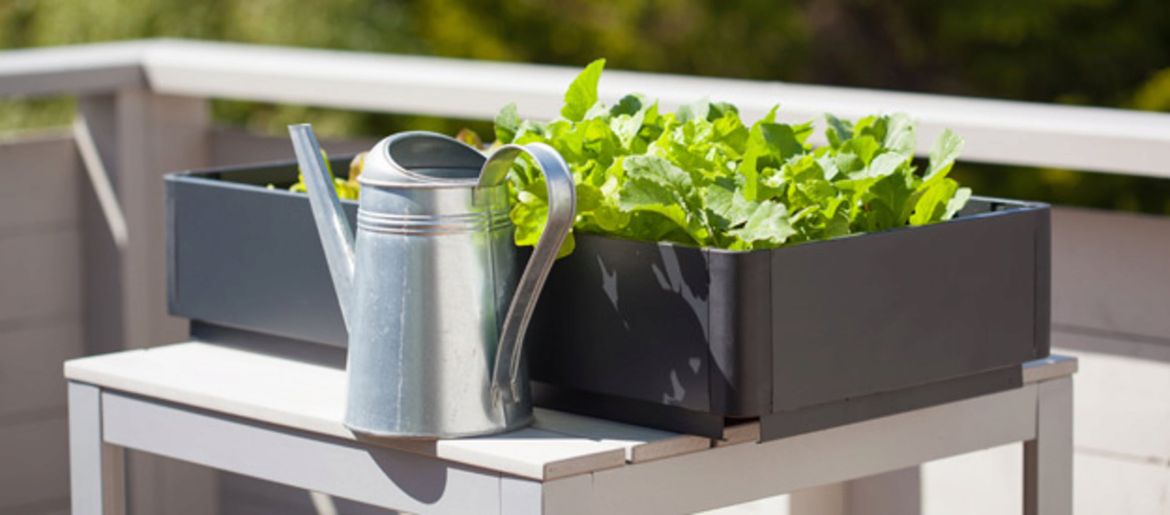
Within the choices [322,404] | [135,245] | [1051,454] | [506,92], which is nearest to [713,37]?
[135,245]

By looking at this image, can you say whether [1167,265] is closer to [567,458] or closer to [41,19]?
[567,458]

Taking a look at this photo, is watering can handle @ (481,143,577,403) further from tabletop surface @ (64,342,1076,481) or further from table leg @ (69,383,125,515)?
table leg @ (69,383,125,515)

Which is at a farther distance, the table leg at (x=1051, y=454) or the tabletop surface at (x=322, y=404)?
the table leg at (x=1051, y=454)

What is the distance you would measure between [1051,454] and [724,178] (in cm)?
45

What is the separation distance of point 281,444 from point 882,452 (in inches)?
18.4

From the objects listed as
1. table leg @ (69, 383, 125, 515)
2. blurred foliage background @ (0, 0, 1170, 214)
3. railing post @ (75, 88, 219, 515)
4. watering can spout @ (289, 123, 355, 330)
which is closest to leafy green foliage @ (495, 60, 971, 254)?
watering can spout @ (289, 123, 355, 330)

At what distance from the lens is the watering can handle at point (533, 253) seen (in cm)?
123

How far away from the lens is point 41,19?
892cm

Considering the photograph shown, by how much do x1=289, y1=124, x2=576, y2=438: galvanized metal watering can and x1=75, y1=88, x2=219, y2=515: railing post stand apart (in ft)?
4.72

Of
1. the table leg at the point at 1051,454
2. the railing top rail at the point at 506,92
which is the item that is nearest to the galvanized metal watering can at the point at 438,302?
the table leg at the point at 1051,454

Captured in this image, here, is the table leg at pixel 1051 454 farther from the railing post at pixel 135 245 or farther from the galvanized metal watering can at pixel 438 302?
the railing post at pixel 135 245

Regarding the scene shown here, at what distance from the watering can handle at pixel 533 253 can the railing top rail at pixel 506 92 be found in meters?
0.73

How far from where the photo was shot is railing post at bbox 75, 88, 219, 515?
2684 millimetres

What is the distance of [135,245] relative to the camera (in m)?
2.69
